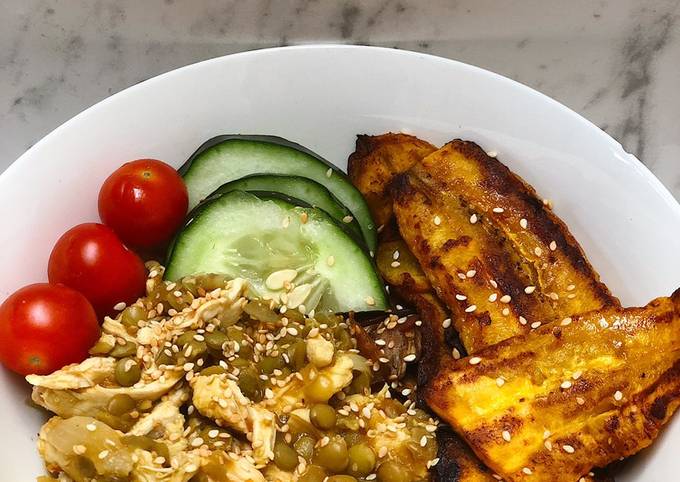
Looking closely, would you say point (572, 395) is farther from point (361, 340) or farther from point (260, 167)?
point (260, 167)

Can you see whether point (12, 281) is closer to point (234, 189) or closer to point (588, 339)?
point (234, 189)

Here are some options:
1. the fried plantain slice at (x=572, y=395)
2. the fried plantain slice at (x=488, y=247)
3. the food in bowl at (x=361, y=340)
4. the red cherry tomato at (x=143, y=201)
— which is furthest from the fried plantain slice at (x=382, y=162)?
the fried plantain slice at (x=572, y=395)

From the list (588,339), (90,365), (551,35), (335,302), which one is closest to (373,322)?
(335,302)

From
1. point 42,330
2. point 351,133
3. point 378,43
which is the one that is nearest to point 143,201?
point 42,330

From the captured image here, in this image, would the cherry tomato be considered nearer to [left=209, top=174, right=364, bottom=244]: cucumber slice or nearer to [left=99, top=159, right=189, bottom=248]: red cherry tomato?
[left=99, top=159, right=189, bottom=248]: red cherry tomato

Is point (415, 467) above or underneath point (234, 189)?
underneath
